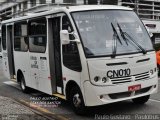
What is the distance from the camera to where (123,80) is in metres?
8.46

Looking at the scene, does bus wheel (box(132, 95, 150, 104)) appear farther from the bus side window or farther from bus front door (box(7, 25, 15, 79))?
bus front door (box(7, 25, 15, 79))

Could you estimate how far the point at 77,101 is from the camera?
8.83 meters

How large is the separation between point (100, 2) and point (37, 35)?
62.3 m

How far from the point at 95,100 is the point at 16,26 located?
623cm

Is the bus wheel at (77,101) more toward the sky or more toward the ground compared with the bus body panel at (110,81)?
more toward the ground

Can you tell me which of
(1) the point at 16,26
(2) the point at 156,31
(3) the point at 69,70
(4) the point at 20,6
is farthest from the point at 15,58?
(4) the point at 20,6

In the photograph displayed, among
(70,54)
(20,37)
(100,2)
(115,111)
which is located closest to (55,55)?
(70,54)

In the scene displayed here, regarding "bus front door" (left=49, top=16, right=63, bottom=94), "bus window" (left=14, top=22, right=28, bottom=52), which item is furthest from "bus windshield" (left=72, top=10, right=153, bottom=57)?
"bus window" (left=14, top=22, right=28, bottom=52)

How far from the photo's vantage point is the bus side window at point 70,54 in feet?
28.3

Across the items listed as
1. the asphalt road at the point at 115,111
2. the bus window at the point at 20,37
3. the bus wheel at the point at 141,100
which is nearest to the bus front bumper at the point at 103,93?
the asphalt road at the point at 115,111

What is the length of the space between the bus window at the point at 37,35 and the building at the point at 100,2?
52.0 meters

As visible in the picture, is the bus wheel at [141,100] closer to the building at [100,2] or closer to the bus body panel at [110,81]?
the bus body panel at [110,81]

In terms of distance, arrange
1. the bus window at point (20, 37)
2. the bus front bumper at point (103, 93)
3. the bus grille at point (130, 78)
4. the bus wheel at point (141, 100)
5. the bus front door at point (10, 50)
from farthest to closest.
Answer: the bus front door at point (10, 50)
the bus window at point (20, 37)
the bus wheel at point (141, 100)
the bus grille at point (130, 78)
the bus front bumper at point (103, 93)

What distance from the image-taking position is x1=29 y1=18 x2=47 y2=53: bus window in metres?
10.6
